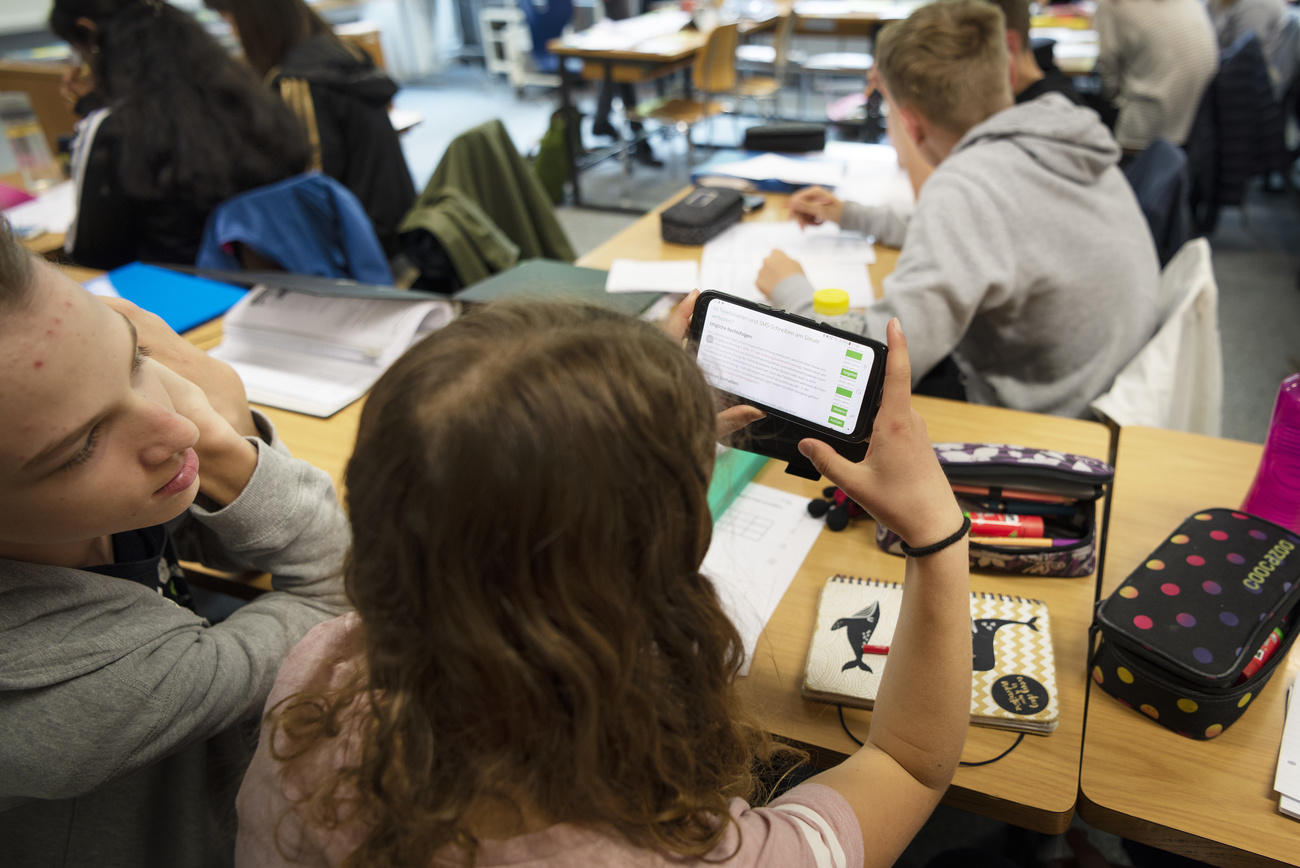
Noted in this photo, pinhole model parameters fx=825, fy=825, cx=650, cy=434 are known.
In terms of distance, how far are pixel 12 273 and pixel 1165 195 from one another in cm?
205

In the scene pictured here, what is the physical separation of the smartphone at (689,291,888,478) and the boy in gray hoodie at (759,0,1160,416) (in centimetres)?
57

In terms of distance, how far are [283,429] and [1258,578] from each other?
53.2 inches

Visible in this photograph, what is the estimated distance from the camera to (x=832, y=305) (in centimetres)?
125

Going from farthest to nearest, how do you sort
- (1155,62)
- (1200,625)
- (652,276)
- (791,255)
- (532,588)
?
(1155,62)
(791,255)
(652,276)
(1200,625)
(532,588)

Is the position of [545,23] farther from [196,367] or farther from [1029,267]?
[196,367]

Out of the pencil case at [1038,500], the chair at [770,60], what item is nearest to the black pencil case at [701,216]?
the pencil case at [1038,500]

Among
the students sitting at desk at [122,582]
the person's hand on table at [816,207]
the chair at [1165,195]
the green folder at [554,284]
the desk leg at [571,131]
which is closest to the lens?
the students sitting at desk at [122,582]

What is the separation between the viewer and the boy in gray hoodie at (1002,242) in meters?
1.38

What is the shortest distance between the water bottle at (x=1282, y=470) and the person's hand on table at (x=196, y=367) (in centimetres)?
125

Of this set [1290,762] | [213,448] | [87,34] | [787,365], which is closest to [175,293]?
[87,34]

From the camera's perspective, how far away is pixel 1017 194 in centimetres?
145

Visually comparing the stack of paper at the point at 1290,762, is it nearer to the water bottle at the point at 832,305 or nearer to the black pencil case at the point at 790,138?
the water bottle at the point at 832,305

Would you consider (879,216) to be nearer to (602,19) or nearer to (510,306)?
(510,306)

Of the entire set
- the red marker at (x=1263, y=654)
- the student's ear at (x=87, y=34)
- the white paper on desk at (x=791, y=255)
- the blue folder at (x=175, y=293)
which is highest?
the student's ear at (x=87, y=34)
